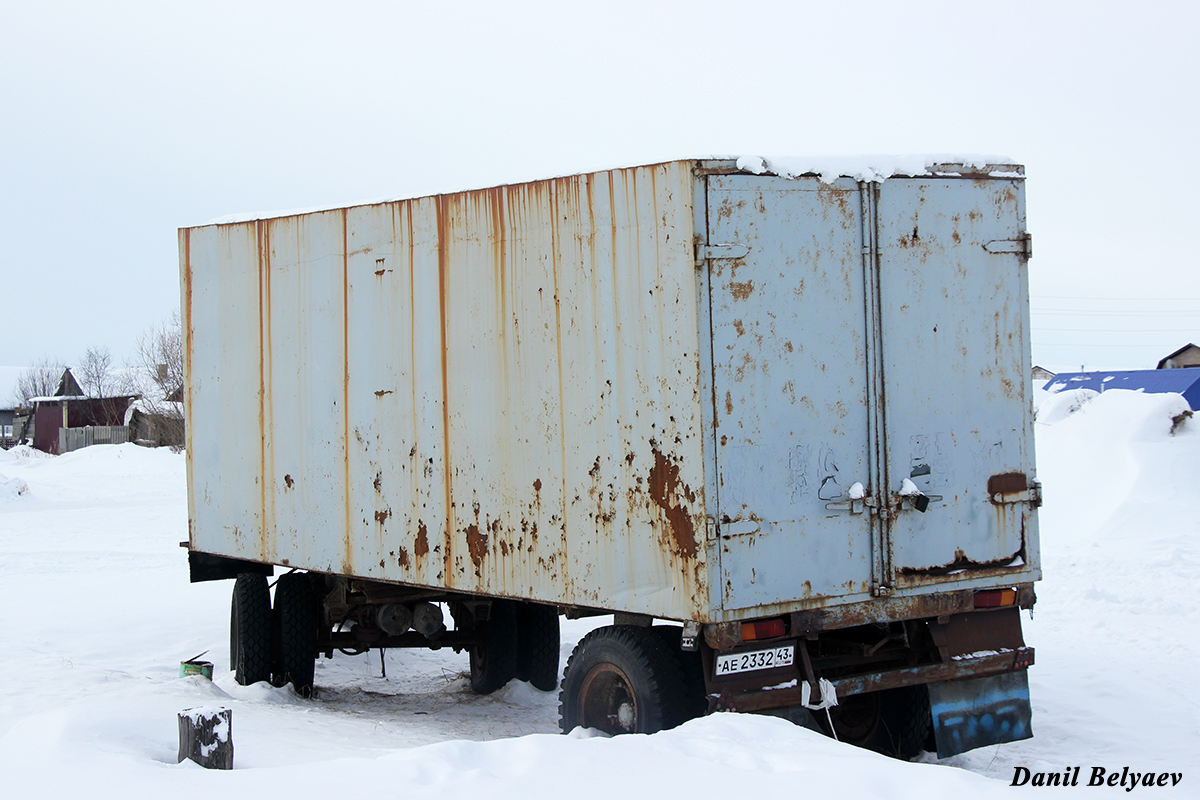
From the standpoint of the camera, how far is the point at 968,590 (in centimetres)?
602

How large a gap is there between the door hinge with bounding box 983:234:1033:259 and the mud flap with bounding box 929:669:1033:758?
2.35 meters

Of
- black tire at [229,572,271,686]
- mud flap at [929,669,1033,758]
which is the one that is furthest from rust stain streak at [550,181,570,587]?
black tire at [229,572,271,686]

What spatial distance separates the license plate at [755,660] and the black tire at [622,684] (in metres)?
0.32

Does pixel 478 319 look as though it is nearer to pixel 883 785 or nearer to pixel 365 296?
pixel 365 296

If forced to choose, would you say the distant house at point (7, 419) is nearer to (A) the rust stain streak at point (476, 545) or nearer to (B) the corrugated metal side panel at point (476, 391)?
(B) the corrugated metal side panel at point (476, 391)

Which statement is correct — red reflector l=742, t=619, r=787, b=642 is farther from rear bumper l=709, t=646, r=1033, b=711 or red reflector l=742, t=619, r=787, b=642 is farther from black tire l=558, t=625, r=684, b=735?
black tire l=558, t=625, r=684, b=735

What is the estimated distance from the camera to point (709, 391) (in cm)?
540

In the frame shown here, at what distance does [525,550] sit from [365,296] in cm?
212

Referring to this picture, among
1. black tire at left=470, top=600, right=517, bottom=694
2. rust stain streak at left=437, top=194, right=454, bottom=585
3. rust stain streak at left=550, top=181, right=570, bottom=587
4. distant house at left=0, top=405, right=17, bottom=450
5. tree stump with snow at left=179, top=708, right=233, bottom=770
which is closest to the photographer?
tree stump with snow at left=179, top=708, right=233, bottom=770

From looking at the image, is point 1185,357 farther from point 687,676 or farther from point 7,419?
point 7,419

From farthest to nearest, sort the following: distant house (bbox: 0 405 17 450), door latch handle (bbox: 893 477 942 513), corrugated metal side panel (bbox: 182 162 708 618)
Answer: distant house (bbox: 0 405 17 450) → door latch handle (bbox: 893 477 942 513) → corrugated metal side panel (bbox: 182 162 708 618)

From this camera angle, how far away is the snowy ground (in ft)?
14.1

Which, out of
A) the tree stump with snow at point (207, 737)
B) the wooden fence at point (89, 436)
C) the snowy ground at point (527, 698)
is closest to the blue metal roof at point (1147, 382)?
the snowy ground at point (527, 698)

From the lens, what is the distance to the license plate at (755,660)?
18.0 ft
